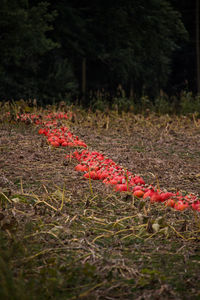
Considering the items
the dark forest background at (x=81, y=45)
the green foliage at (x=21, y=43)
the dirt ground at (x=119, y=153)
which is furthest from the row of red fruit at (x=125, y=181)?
the green foliage at (x=21, y=43)

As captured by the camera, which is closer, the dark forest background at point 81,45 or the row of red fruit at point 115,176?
the row of red fruit at point 115,176

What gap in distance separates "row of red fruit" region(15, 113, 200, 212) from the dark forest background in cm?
395

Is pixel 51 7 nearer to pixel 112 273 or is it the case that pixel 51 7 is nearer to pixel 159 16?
pixel 159 16

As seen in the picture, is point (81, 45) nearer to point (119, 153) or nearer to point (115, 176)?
point (119, 153)

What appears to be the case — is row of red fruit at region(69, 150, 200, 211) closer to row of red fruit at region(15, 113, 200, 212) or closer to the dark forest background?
row of red fruit at region(15, 113, 200, 212)

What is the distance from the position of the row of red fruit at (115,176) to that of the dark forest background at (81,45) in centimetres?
395

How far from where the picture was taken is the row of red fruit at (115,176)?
11.3ft

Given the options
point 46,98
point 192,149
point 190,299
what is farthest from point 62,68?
point 190,299

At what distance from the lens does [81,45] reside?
1295 centimetres

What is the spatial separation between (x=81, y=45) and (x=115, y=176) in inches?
379

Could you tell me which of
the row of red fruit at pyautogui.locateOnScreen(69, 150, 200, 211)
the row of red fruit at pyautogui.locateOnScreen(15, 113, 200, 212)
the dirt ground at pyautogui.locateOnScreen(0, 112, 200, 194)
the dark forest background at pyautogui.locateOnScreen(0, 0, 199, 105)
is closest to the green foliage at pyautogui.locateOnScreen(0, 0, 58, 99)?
the dark forest background at pyautogui.locateOnScreen(0, 0, 199, 105)

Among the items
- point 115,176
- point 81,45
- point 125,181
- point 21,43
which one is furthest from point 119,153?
point 81,45

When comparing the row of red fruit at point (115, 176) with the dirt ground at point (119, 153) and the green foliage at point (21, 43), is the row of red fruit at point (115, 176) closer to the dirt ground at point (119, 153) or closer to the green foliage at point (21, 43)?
the dirt ground at point (119, 153)

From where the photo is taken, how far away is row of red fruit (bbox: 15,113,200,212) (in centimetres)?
344
